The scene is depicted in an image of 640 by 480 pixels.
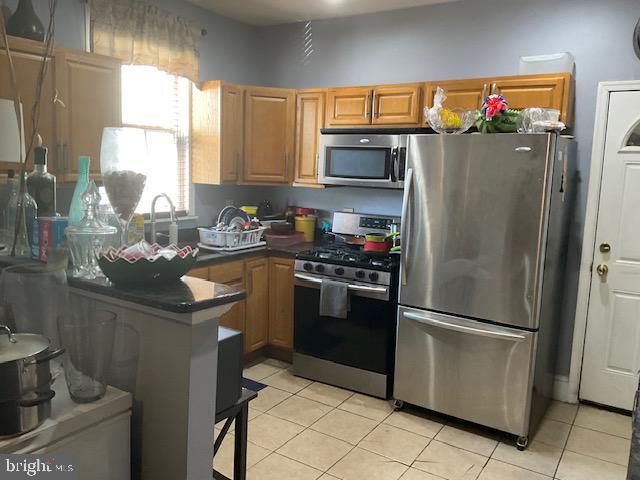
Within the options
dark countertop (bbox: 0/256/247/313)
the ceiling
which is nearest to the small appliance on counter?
the ceiling

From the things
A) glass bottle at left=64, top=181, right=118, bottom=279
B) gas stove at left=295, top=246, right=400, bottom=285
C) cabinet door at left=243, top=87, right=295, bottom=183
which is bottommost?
gas stove at left=295, top=246, right=400, bottom=285

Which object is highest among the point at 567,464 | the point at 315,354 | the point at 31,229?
the point at 31,229

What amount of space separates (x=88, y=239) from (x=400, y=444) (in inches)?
81.0

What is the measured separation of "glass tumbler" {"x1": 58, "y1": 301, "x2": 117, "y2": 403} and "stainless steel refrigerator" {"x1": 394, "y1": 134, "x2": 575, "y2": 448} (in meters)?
2.07

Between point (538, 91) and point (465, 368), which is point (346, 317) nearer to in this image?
point (465, 368)

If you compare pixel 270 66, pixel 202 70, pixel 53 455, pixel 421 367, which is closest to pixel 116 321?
pixel 53 455

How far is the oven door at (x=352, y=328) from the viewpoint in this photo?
3.37 metres

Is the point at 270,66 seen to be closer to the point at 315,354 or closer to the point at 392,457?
the point at 315,354

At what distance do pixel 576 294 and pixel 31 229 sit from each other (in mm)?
3195

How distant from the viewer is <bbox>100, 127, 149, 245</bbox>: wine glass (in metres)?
1.60

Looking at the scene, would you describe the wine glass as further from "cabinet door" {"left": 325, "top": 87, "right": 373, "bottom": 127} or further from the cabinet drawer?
"cabinet door" {"left": 325, "top": 87, "right": 373, "bottom": 127}

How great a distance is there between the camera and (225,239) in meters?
3.72

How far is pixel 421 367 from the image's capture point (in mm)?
3217
